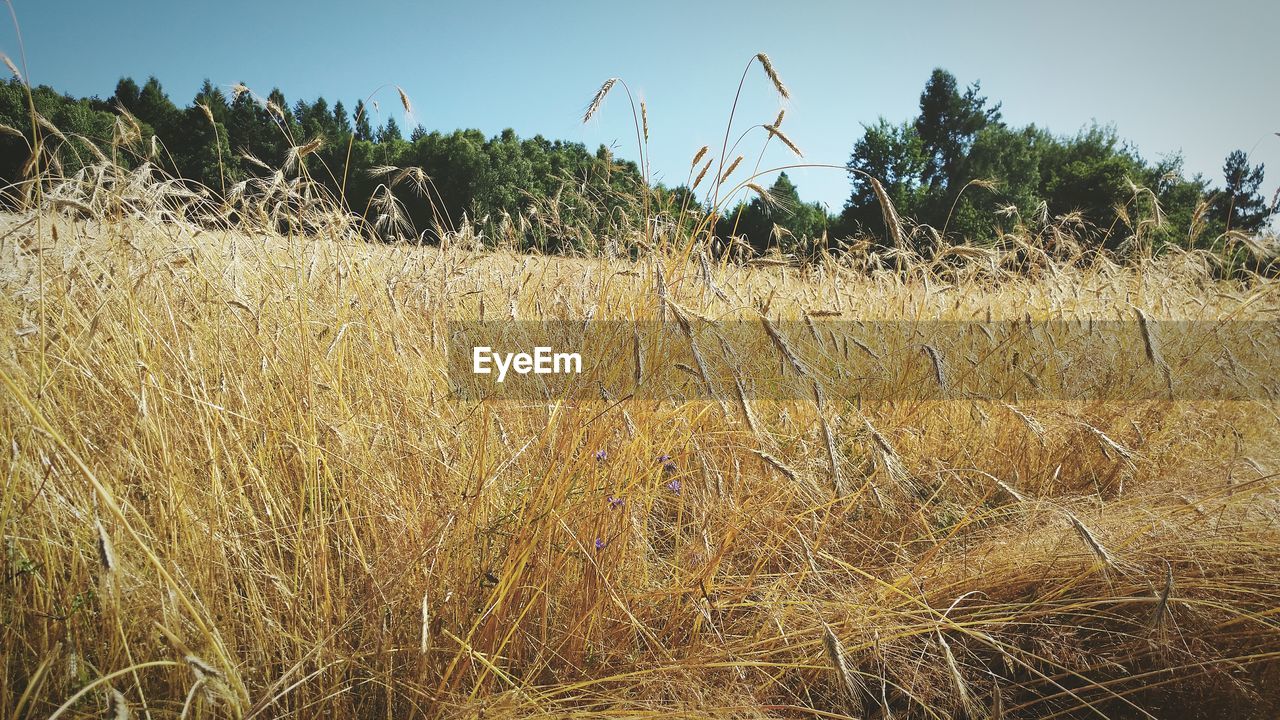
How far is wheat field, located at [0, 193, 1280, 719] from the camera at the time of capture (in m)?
0.99

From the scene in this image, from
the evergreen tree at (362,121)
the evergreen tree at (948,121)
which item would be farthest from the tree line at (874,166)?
the evergreen tree at (362,121)

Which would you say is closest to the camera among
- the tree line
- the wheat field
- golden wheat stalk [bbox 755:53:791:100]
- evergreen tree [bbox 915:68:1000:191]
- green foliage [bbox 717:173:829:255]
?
the wheat field

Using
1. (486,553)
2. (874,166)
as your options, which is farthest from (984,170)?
(486,553)

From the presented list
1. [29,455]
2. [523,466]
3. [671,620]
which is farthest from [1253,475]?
[29,455]

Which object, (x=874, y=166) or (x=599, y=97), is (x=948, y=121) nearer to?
(x=874, y=166)

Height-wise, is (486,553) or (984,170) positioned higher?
(984,170)

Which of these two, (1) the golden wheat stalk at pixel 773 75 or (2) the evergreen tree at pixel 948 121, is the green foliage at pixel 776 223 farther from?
(2) the evergreen tree at pixel 948 121

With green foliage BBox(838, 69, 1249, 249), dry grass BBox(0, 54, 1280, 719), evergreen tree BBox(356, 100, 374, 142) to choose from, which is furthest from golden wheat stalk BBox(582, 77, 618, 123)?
green foliage BBox(838, 69, 1249, 249)

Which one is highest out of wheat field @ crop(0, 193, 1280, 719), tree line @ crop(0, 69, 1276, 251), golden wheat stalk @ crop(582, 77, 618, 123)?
tree line @ crop(0, 69, 1276, 251)

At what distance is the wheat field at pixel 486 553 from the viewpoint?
3.23ft

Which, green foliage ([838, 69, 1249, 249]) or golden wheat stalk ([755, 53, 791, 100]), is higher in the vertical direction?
green foliage ([838, 69, 1249, 249])

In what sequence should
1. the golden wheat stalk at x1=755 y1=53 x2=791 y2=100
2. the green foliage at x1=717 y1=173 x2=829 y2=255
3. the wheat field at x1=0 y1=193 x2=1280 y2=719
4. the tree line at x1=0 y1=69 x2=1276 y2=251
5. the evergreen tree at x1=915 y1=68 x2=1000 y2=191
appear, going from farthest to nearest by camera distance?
1. the evergreen tree at x1=915 y1=68 x2=1000 y2=191
2. the tree line at x1=0 y1=69 x2=1276 y2=251
3. the green foliage at x1=717 y1=173 x2=829 y2=255
4. the golden wheat stalk at x1=755 y1=53 x2=791 y2=100
5. the wheat field at x1=0 y1=193 x2=1280 y2=719

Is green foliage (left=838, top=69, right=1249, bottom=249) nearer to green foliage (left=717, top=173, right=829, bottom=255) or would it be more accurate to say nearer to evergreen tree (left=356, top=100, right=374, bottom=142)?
green foliage (left=717, top=173, right=829, bottom=255)

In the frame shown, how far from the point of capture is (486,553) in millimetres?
1159
